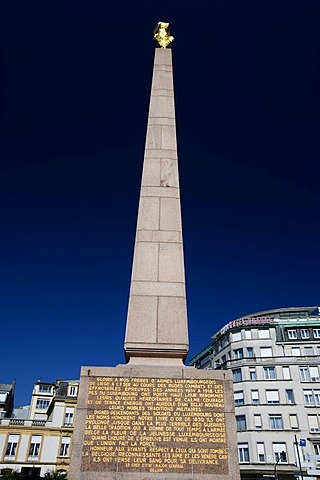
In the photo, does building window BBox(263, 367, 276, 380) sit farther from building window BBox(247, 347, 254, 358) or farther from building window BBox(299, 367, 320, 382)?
building window BBox(299, 367, 320, 382)

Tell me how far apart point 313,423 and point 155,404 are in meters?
37.3

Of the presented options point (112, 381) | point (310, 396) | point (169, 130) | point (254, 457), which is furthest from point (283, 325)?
point (112, 381)

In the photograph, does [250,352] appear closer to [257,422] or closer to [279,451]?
[257,422]

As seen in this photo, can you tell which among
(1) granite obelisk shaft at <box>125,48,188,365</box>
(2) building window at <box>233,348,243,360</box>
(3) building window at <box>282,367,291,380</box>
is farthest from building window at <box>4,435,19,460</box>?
(1) granite obelisk shaft at <box>125,48,188,365</box>

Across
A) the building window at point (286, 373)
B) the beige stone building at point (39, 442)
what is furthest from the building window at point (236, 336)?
the beige stone building at point (39, 442)

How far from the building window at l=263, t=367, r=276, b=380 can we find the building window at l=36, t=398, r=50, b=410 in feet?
113

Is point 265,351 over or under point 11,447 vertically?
over

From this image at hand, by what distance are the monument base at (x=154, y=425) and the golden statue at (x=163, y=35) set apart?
38.3 feet

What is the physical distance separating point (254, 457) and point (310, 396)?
8.72 metres

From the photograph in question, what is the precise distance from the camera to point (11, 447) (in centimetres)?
3894

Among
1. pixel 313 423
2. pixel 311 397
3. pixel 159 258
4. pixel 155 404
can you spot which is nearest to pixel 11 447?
pixel 313 423

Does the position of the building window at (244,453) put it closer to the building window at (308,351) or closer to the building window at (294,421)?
the building window at (294,421)

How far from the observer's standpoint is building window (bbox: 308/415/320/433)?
124 feet

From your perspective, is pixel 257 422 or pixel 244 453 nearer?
pixel 244 453
